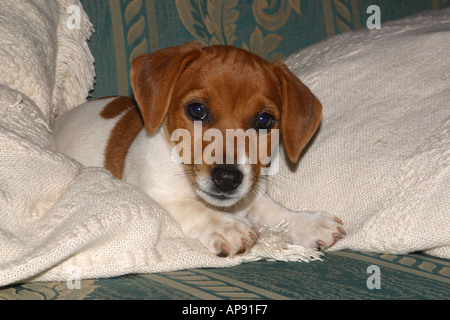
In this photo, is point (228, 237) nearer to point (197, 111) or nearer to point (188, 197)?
point (188, 197)

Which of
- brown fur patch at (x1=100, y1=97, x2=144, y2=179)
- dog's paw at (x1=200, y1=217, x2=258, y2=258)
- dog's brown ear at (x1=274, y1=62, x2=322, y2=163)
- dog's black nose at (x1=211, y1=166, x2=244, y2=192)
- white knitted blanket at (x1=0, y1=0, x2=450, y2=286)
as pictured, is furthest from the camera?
brown fur patch at (x1=100, y1=97, x2=144, y2=179)

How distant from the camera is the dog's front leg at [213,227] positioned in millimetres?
2168

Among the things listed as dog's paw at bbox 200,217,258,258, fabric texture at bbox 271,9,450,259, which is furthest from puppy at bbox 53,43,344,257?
fabric texture at bbox 271,9,450,259

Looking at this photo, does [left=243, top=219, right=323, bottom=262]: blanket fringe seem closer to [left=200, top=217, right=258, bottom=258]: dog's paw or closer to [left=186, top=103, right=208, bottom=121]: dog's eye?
[left=200, top=217, right=258, bottom=258]: dog's paw

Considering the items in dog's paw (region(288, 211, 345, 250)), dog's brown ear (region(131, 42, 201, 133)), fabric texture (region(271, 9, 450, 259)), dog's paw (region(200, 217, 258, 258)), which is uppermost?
dog's brown ear (region(131, 42, 201, 133))

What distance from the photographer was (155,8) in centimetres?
320

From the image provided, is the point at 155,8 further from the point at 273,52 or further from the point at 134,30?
the point at 273,52

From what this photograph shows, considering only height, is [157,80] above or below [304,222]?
above

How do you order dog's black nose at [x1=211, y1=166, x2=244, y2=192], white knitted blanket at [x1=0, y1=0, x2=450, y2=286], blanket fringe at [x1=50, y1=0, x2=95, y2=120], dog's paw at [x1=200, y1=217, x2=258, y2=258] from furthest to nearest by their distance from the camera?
1. blanket fringe at [x1=50, y1=0, x2=95, y2=120]
2. dog's black nose at [x1=211, y1=166, x2=244, y2=192]
3. dog's paw at [x1=200, y1=217, x2=258, y2=258]
4. white knitted blanket at [x1=0, y1=0, x2=450, y2=286]

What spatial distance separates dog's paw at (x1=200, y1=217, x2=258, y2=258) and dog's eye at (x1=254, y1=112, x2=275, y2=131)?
46 cm

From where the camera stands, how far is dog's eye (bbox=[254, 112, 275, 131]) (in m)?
2.52

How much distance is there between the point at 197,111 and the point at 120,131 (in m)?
0.70

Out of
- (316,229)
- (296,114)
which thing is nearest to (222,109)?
(296,114)

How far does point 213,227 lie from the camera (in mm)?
2266
